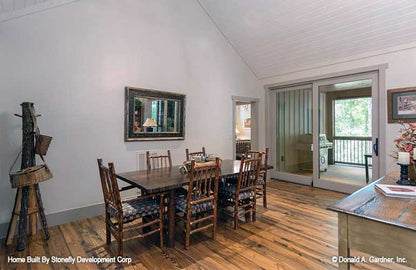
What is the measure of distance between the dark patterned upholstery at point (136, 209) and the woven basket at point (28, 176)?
85 centimetres

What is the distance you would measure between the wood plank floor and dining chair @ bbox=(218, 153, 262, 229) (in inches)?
9.8

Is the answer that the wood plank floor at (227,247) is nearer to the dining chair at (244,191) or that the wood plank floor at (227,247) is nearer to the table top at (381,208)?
the dining chair at (244,191)

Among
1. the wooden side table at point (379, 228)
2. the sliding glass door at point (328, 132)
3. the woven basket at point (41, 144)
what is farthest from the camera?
the sliding glass door at point (328, 132)

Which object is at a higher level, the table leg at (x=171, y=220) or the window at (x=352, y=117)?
the window at (x=352, y=117)

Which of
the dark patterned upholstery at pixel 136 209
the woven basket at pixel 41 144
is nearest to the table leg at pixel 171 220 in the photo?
the dark patterned upholstery at pixel 136 209

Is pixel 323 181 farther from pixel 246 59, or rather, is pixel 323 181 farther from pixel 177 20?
pixel 177 20

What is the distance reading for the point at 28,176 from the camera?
2459 mm

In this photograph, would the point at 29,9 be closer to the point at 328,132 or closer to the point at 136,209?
the point at 136,209

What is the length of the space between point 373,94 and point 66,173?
5167 mm

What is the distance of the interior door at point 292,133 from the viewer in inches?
202

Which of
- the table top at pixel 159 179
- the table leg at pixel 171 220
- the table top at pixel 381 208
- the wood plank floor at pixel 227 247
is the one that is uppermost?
the table top at pixel 381 208

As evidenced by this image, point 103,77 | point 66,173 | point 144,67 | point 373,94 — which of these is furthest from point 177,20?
point 373,94

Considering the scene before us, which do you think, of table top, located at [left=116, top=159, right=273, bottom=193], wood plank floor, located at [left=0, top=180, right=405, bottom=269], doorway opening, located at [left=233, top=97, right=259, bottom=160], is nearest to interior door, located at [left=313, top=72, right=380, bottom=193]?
doorway opening, located at [left=233, top=97, right=259, bottom=160]

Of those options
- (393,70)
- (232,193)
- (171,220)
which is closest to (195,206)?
(171,220)
